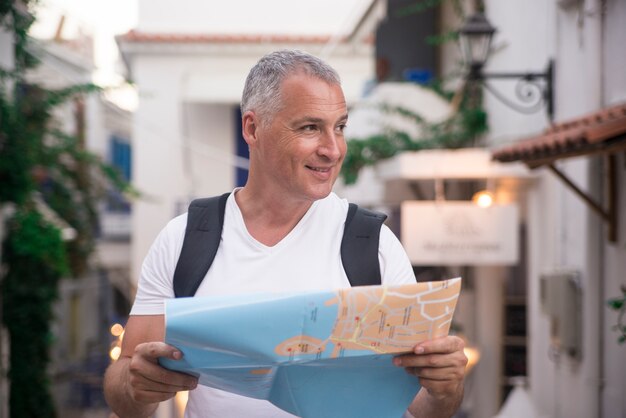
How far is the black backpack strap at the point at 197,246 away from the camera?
2449 millimetres

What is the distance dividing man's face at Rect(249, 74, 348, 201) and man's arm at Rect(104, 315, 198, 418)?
1.68ft

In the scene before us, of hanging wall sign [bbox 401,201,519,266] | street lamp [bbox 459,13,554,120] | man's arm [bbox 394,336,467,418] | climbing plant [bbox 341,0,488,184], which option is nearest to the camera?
man's arm [bbox 394,336,467,418]

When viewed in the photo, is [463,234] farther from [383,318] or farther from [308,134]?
[383,318]

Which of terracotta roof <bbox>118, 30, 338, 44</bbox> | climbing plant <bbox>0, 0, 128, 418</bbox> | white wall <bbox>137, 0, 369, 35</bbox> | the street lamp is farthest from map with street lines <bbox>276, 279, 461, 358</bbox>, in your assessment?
white wall <bbox>137, 0, 369, 35</bbox>

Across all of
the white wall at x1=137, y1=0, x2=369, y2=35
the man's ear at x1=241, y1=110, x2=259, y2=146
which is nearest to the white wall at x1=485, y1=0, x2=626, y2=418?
the man's ear at x1=241, y1=110, x2=259, y2=146

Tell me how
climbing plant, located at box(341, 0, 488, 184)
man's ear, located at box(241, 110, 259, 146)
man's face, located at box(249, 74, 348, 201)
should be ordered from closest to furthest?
man's face, located at box(249, 74, 348, 201)
man's ear, located at box(241, 110, 259, 146)
climbing plant, located at box(341, 0, 488, 184)

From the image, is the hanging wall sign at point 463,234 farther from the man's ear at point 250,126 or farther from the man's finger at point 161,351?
the man's finger at point 161,351

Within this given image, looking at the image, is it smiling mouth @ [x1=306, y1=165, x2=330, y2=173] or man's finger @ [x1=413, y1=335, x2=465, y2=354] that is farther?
smiling mouth @ [x1=306, y1=165, x2=330, y2=173]

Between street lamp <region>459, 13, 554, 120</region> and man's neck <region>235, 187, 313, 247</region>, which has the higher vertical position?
street lamp <region>459, 13, 554, 120</region>

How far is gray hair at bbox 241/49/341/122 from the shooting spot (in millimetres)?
2393

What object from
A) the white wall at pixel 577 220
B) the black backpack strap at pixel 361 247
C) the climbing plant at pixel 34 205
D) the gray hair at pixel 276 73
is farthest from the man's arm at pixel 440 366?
the climbing plant at pixel 34 205


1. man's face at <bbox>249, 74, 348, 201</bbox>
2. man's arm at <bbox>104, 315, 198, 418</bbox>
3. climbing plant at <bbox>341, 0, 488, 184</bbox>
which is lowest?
man's arm at <bbox>104, 315, 198, 418</bbox>

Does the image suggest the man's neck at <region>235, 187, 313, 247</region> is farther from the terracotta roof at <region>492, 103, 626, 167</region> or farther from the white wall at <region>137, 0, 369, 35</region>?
the white wall at <region>137, 0, 369, 35</region>

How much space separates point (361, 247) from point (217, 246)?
1.21 ft
